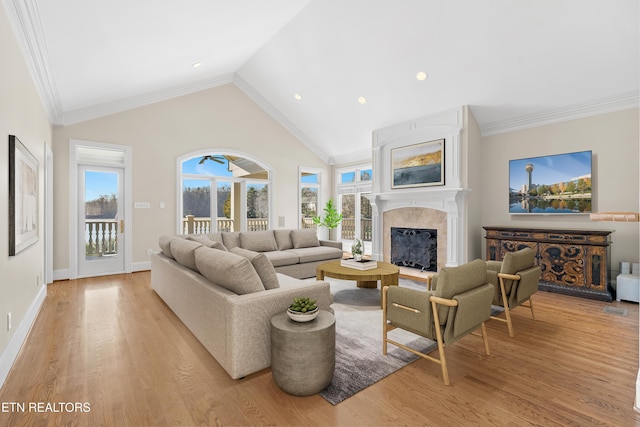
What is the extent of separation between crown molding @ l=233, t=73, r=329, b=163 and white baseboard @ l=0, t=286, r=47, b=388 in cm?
558

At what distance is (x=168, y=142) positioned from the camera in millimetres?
6652

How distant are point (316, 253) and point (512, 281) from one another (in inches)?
122

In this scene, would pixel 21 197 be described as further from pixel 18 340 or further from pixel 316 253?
pixel 316 253

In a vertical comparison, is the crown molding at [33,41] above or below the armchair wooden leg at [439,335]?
above

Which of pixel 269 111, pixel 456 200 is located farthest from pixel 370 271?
pixel 269 111

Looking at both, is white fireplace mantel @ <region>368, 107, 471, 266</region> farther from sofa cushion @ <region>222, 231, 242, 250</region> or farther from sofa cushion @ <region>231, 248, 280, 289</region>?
sofa cushion @ <region>231, 248, 280, 289</region>

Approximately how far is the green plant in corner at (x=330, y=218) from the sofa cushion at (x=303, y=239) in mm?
2379

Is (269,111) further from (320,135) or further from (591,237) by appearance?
(591,237)

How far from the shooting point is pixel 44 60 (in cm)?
360

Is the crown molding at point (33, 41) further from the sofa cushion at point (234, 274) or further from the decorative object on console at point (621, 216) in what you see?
the decorative object on console at point (621, 216)

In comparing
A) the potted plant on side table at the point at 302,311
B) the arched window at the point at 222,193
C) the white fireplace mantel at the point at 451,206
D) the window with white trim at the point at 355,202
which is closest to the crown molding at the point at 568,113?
the white fireplace mantel at the point at 451,206

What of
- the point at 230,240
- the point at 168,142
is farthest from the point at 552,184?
the point at 168,142

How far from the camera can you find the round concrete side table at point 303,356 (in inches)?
83.0

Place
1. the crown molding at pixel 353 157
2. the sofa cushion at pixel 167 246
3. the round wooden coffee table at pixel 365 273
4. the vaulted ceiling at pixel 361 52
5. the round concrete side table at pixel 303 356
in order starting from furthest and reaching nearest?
the crown molding at pixel 353 157 → the sofa cushion at pixel 167 246 → the round wooden coffee table at pixel 365 273 → the vaulted ceiling at pixel 361 52 → the round concrete side table at pixel 303 356
